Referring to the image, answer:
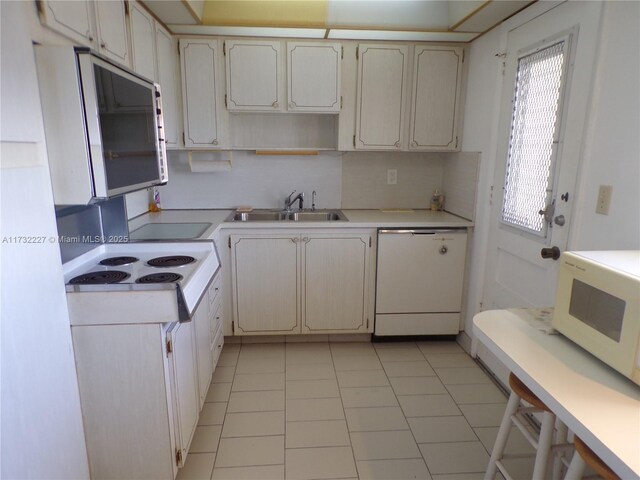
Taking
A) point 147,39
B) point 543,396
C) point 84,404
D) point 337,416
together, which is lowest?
point 337,416

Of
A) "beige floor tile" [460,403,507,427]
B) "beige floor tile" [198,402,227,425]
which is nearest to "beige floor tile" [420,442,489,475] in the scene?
"beige floor tile" [460,403,507,427]

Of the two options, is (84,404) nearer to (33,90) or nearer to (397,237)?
(33,90)

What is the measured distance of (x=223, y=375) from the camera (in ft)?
8.43

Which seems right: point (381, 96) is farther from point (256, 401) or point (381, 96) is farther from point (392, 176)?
point (256, 401)

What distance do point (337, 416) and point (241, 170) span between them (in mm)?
1961

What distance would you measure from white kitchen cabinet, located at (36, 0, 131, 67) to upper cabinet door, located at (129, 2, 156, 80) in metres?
0.10

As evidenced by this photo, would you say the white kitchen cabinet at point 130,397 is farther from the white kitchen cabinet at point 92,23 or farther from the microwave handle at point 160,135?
the white kitchen cabinet at point 92,23

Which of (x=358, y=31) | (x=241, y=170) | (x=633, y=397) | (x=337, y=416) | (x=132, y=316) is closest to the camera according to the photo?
(x=633, y=397)

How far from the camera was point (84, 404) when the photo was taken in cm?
149

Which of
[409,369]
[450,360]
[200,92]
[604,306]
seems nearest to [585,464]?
[604,306]

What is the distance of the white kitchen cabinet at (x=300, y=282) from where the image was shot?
277 cm

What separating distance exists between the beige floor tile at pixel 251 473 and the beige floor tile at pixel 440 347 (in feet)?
4.76

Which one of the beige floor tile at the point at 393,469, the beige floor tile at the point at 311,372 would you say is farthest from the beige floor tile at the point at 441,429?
the beige floor tile at the point at 311,372

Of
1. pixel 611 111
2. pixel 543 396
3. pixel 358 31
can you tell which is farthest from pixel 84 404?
pixel 358 31
